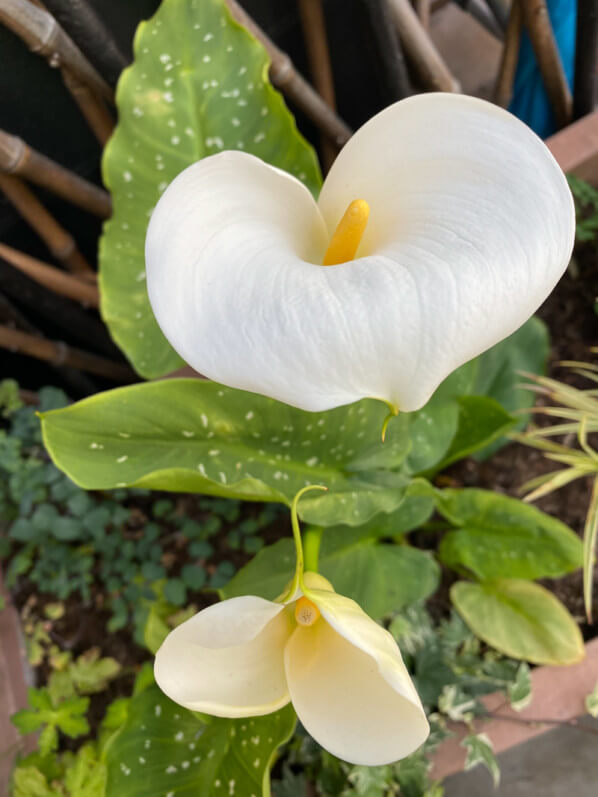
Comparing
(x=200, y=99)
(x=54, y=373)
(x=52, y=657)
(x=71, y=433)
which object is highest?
(x=200, y=99)

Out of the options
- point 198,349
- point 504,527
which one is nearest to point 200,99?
point 198,349

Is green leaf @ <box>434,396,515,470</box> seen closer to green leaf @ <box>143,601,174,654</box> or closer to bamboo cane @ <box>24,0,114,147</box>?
green leaf @ <box>143,601,174,654</box>

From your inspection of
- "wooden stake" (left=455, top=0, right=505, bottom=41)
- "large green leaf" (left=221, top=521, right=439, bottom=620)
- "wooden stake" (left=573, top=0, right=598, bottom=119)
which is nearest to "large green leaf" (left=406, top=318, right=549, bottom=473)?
A: "large green leaf" (left=221, top=521, right=439, bottom=620)

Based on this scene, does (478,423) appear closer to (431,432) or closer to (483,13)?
(431,432)

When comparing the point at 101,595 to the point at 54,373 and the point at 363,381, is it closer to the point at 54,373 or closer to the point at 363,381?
the point at 54,373

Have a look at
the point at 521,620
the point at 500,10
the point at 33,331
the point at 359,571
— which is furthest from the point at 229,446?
the point at 500,10

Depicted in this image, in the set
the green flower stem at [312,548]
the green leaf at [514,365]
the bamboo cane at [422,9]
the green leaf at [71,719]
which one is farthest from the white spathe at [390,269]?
the bamboo cane at [422,9]

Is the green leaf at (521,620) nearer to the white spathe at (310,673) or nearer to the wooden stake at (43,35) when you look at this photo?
the white spathe at (310,673)
